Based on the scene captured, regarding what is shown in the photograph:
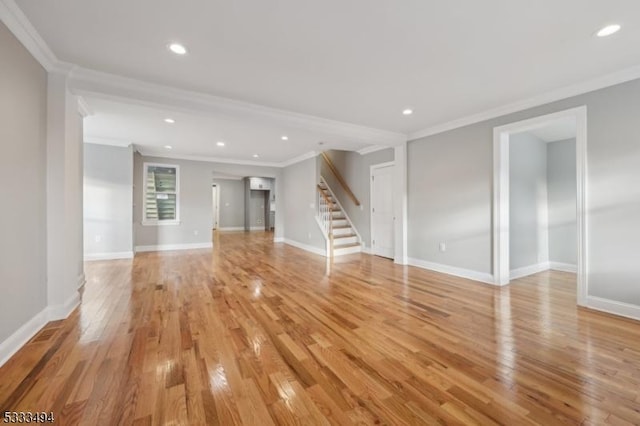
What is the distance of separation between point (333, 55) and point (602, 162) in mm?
3282

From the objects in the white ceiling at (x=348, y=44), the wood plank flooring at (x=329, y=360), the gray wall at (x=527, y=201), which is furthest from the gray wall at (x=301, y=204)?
the gray wall at (x=527, y=201)

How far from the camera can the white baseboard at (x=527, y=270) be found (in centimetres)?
426

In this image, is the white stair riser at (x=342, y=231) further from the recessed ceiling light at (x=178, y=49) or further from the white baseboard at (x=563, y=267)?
the recessed ceiling light at (x=178, y=49)

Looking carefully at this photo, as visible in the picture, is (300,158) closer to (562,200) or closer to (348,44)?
(348,44)

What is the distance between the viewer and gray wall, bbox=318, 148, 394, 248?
6.39m

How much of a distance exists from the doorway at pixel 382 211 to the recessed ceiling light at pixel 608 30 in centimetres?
373

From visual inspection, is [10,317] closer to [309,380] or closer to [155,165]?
[309,380]

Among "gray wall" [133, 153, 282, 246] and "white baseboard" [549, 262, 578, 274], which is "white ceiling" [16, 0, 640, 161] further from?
"gray wall" [133, 153, 282, 246]

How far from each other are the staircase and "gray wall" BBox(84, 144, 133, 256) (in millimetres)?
4516

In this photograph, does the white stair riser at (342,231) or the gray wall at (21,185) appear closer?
the gray wall at (21,185)

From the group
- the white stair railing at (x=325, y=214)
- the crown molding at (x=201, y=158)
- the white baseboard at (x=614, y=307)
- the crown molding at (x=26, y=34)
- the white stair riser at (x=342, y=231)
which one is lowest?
the white baseboard at (x=614, y=307)

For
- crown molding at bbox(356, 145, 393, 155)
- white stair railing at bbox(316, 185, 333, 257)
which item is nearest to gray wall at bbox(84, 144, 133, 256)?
white stair railing at bbox(316, 185, 333, 257)

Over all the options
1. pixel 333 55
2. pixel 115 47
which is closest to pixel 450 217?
pixel 333 55

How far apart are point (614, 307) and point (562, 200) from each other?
111 inches
